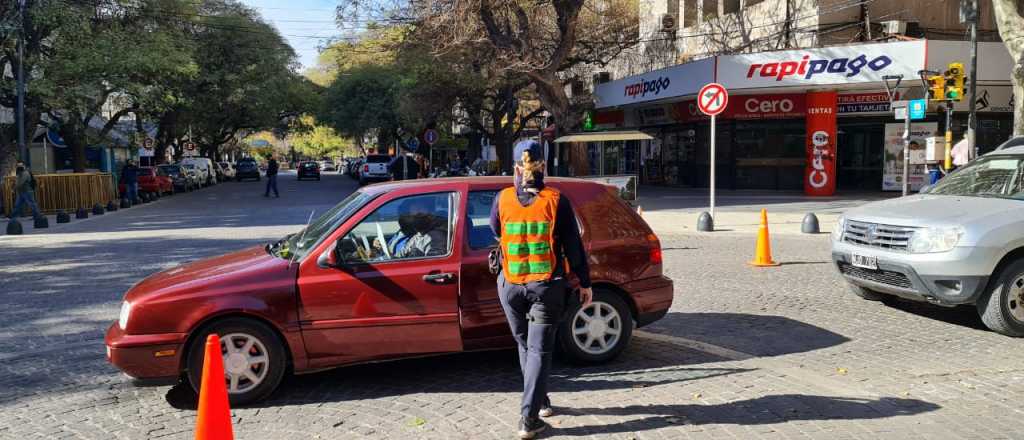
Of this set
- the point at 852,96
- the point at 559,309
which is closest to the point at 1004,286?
the point at 559,309

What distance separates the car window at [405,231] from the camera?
17.2 feet

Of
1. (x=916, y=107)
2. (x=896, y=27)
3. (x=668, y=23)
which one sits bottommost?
(x=916, y=107)

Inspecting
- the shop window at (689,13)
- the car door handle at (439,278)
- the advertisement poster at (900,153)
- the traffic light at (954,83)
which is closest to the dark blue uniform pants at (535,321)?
the car door handle at (439,278)

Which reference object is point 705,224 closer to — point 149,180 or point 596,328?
point 596,328

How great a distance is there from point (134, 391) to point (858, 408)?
4798 millimetres

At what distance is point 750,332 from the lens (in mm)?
6922

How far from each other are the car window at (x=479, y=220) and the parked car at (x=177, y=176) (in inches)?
1395

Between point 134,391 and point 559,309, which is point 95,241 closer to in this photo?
point 134,391

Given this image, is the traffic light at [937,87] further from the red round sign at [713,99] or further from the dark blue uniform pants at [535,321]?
the dark blue uniform pants at [535,321]

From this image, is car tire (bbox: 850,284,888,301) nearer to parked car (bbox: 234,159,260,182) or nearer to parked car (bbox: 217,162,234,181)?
parked car (bbox: 217,162,234,181)

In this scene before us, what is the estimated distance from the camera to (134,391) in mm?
5375

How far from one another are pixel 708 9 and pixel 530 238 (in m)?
30.9

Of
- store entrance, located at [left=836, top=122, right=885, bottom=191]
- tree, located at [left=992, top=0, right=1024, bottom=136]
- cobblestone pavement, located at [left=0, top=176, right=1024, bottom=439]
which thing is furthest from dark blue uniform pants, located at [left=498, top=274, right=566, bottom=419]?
store entrance, located at [left=836, top=122, right=885, bottom=191]

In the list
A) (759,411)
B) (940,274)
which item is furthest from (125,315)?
(940,274)
